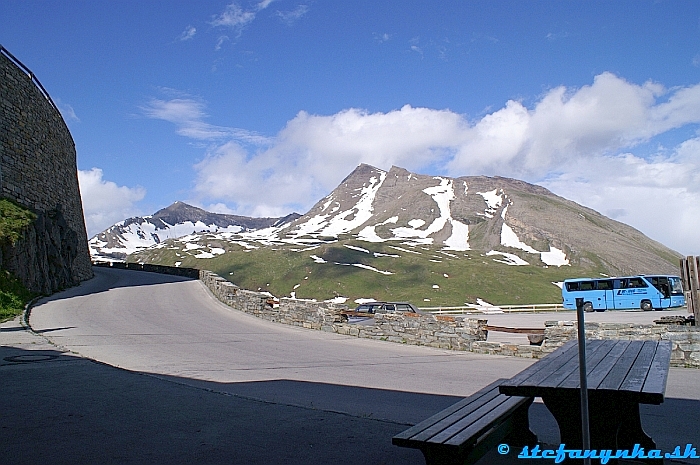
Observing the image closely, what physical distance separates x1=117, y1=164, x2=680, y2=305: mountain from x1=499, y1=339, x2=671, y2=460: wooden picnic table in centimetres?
7766

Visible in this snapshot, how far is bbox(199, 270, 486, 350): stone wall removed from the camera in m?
15.6

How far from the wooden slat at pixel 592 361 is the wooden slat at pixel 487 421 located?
1.86 feet

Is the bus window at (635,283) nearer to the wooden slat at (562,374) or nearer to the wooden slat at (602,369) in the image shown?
the wooden slat at (602,369)

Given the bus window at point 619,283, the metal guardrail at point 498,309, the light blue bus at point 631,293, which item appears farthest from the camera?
the metal guardrail at point 498,309

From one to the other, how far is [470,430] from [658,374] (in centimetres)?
185

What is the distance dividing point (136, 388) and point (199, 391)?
3.17ft

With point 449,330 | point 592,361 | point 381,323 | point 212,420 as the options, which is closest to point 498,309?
point 381,323

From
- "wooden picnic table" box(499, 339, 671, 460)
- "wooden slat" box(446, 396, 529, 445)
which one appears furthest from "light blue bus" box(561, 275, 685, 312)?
"wooden slat" box(446, 396, 529, 445)

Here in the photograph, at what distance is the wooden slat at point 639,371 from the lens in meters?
4.18

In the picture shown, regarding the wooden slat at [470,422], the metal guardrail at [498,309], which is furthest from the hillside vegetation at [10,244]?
the metal guardrail at [498,309]

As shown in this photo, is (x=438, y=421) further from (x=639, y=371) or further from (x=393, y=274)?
(x=393, y=274)

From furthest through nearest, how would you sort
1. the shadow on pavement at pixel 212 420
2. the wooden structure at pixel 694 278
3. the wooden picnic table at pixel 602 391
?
the wooden structure at pixel 694 278, the shadow on pavement at pixel 212 420, the wooden picnic table at pixel 602 391

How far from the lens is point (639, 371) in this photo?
4809mm

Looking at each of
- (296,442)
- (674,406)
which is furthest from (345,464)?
(674,406)
